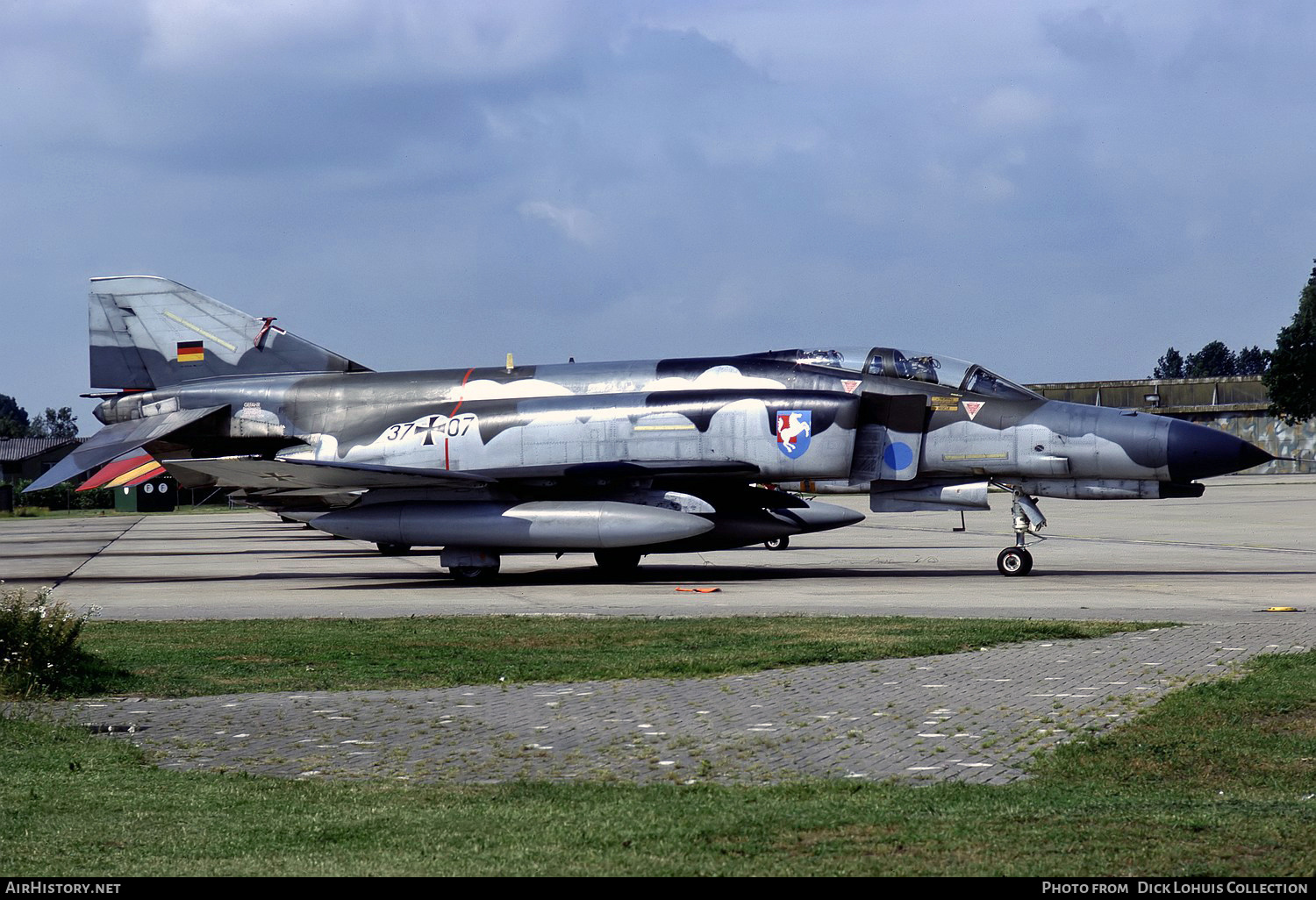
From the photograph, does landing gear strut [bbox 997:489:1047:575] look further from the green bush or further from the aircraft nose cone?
the green bush

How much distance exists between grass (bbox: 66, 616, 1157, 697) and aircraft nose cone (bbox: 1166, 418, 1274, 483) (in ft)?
19.5

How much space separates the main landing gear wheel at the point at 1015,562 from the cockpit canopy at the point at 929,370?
2.37 meters

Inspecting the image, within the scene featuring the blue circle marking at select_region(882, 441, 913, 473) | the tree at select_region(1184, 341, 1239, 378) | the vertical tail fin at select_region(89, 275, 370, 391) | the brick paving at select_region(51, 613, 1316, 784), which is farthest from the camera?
the tree at select_region(1184, 341, 1239, 378)

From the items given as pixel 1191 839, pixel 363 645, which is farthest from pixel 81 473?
pixel 1191 839

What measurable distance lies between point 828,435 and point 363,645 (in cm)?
923

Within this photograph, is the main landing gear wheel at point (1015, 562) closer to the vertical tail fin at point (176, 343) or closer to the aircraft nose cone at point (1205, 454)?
the aircraft nose cone at point (1205, 454)

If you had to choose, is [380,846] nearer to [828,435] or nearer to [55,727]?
[55,727]

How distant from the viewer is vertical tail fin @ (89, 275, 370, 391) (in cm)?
2284

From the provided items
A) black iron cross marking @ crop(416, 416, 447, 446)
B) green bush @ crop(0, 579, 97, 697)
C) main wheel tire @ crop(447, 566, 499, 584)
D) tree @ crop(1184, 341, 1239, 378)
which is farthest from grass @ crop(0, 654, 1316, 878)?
tree @ crop(1184, 341, 1239, 378)

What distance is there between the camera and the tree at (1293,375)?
69.0 meters

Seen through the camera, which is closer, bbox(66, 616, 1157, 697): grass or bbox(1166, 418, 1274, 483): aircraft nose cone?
bbox(66, 616, 1157, 697): grass

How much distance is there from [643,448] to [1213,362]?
614 feet

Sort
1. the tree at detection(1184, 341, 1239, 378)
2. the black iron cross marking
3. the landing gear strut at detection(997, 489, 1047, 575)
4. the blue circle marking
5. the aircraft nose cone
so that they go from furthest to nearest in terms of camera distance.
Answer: the tree at detection(1184, 341, 1239, 378) → the black iron cross marking → the landing gear strut at detection(997, 489, 1047, 575) → the blue circle marking → the aircraft nose cone

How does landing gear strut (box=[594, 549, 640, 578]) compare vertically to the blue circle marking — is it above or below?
below
